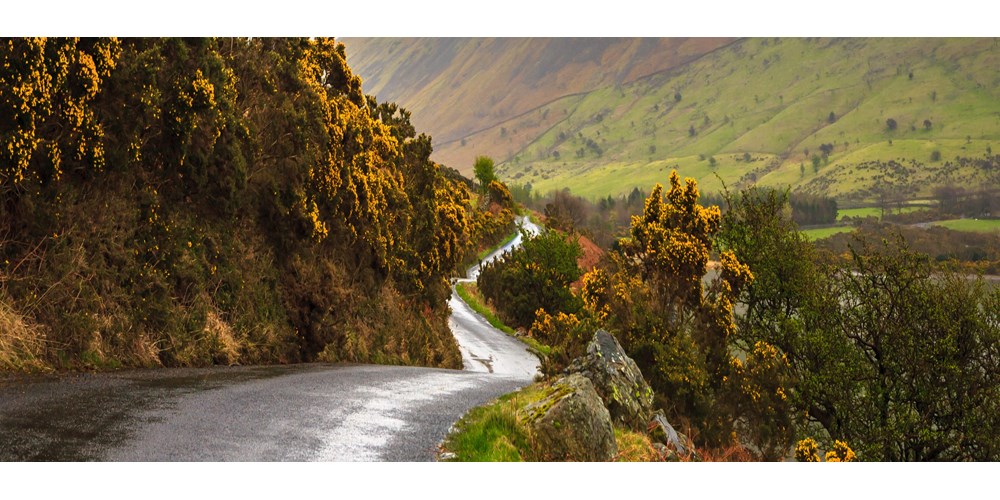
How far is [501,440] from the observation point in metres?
11.2

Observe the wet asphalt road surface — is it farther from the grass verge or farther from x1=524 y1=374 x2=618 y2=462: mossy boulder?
x1=524 y1=374 x2=618 y2=462: mossy boulder

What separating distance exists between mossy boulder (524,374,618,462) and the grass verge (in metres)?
0.16

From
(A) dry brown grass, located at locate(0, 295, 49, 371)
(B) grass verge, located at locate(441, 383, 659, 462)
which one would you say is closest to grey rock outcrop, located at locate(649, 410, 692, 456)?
(B) grass verge, located at locate(441, 383, 659, 462)

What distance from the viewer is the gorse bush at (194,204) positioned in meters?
15.0

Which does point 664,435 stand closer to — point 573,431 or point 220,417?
point 573,431

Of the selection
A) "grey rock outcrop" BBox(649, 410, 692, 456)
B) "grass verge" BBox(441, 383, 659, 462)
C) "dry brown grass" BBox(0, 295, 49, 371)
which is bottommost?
"grey rock outcrop" BBox(649, 410, 692, 456)

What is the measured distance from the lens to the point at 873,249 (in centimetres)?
2697

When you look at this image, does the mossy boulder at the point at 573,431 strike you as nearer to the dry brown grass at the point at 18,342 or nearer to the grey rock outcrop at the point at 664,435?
the grey rock outcrop at the point at 664,435

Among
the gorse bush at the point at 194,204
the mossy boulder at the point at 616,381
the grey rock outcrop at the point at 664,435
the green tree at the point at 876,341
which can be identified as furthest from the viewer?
the green tree at the point at 876,341

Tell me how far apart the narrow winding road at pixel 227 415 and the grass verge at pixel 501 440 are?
11.3 inches

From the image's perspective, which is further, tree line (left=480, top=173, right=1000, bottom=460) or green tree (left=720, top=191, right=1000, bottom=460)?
green tree (left=720, top=191, right=1000, bottom=460)

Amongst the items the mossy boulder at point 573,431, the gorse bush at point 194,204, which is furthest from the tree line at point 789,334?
the gorse bush at point 194,204

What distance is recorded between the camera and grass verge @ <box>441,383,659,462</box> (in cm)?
1095

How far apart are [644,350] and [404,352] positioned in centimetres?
970
